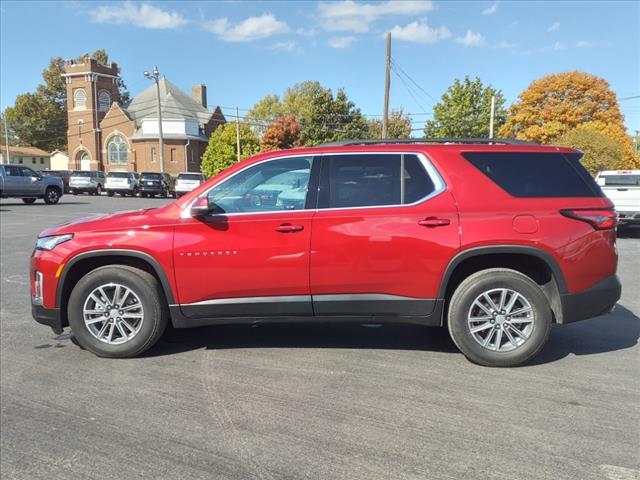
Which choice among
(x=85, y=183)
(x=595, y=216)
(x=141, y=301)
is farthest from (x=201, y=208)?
(x=85, y=183)

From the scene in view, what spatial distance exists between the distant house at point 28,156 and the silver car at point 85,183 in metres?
52.9

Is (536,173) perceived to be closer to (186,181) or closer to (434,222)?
(434,222)

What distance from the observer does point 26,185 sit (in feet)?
75.8

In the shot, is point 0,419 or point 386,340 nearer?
point 0,419

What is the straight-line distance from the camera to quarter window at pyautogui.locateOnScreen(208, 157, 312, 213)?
4.34 m

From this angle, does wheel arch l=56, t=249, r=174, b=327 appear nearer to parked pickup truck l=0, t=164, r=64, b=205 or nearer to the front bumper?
the front bumper

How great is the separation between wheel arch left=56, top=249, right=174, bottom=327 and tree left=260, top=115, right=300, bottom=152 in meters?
48.3

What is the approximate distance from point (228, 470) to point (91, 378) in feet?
6.10

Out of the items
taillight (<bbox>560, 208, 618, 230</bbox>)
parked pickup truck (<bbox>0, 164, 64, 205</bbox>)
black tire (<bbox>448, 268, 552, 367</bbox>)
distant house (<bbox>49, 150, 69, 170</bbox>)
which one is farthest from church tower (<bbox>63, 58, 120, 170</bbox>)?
taillight (<bbox>560, 208, 618, 230</bbox>)

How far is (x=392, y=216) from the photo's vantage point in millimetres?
4164

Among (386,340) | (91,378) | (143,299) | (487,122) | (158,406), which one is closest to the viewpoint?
(158,406)

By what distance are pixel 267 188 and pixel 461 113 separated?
164 feet

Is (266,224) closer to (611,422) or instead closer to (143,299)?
(143,299)

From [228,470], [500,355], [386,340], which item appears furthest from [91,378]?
[500,355]
